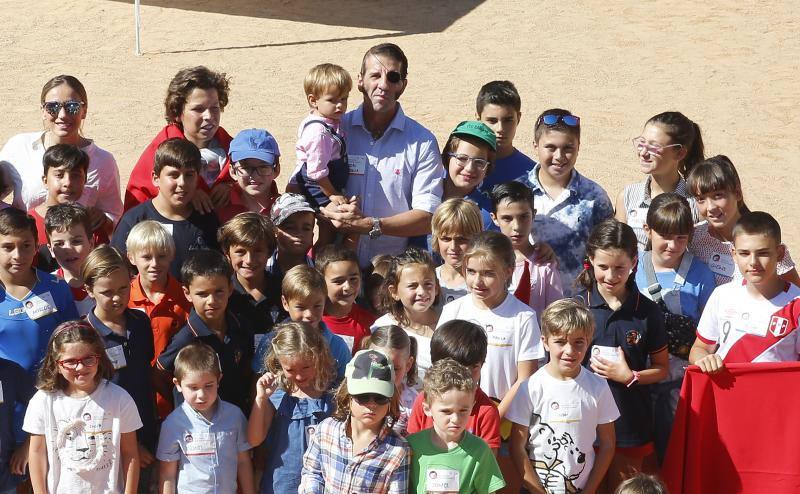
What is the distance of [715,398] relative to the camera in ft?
19.7

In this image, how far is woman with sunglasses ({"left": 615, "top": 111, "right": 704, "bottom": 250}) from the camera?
723cm

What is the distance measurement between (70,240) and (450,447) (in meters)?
2.67

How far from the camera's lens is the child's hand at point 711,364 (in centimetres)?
589

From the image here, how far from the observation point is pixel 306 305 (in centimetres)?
599

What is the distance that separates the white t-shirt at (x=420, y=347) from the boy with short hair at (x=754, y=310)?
1.43 metres

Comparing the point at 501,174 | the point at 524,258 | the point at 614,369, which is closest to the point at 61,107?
the point at 501,174

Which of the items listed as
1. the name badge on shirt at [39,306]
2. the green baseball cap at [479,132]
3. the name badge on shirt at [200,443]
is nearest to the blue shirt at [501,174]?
the green baseball cap at [479,132]

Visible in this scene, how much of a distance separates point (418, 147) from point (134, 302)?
2.09 meters

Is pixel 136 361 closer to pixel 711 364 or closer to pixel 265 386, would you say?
pixel 265 386

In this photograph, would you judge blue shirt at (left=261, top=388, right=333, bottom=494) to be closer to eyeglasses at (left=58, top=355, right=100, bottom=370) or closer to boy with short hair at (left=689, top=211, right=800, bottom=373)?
eyeglasses at (left=58, top=355, right=100, bottom=370)

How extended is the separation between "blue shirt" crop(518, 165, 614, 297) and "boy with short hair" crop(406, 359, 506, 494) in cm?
188

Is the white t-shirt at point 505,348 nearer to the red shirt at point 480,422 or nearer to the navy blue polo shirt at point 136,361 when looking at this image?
the red shirt at point 480,422

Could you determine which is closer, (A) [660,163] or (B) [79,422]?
(B) [79,422]

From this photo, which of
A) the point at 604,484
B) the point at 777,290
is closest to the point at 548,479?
the point at 604,484
